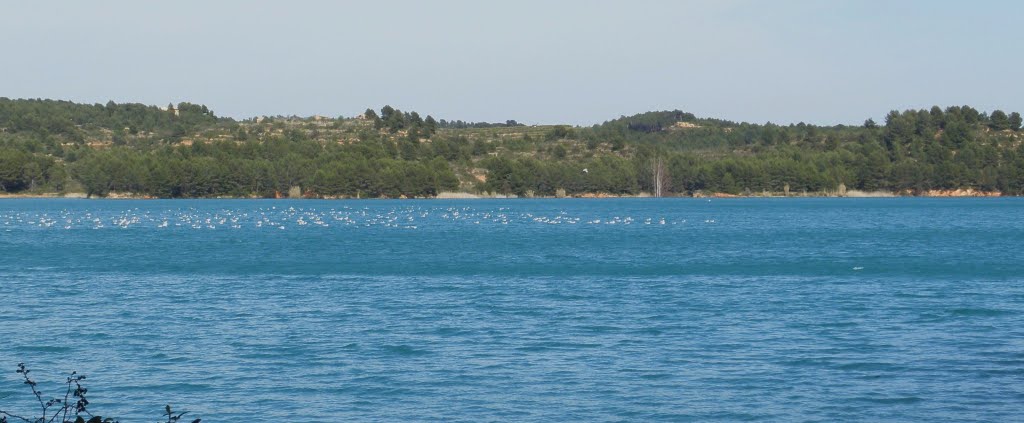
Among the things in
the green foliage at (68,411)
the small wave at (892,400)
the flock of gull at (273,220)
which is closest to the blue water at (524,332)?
the small wave at (892,400)

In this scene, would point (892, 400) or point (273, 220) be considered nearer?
point (892, 400)

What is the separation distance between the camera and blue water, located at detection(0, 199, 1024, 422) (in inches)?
842

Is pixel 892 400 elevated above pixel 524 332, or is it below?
below

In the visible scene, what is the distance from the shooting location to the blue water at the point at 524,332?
2138 centimetres

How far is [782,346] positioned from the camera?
87.9ft

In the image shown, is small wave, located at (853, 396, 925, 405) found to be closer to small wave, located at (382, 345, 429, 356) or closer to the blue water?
the blue water

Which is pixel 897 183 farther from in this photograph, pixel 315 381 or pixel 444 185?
pixel 315 381

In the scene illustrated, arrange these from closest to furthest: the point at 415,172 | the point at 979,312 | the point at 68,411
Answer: the point at 68,411
the point at 979,312
the point at 415,172

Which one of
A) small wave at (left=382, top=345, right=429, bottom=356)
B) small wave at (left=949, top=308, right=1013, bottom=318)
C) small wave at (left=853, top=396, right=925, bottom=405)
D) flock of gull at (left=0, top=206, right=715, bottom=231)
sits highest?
flock of gull at (left=0, top=206, right=715, bottom=231)

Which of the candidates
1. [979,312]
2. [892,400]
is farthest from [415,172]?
[892,400]

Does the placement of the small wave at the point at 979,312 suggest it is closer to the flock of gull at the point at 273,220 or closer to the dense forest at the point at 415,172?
the flock of gull at the point at 273,220

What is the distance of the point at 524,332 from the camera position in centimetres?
2903

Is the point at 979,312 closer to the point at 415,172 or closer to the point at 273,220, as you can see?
the point at 273,220

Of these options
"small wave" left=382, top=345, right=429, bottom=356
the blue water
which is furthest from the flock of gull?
"small wave" left=382, top=345, right=429, bottom=356
